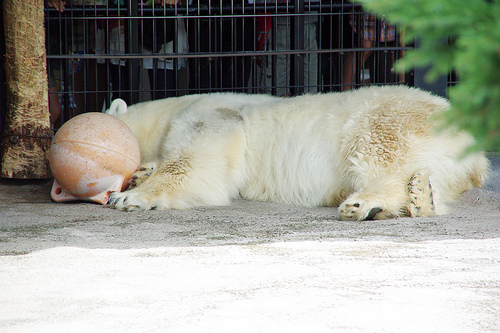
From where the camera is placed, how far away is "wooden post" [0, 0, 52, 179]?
16.3 feet

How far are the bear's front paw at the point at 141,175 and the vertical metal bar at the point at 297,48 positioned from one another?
89.3 inches

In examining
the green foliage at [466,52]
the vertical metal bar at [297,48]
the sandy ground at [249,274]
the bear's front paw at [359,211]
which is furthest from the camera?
the vertical metal bar at [297,48]

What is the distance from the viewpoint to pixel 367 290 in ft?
6.15

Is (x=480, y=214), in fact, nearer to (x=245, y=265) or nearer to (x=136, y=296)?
(x=245, y=265)

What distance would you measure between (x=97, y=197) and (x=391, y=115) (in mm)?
2361

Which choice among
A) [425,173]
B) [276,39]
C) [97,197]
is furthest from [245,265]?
[276,39]

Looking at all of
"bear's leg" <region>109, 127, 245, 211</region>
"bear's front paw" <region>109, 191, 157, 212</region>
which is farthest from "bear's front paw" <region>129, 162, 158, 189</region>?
"bear's front paw" <region>109, 191, 157, 212</region>

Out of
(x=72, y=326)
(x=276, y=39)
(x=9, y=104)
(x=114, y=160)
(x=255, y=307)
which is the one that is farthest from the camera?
(x=276, y=39)

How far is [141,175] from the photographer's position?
4332 mm

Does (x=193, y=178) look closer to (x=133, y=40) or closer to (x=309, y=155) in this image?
(x=309, y=155)

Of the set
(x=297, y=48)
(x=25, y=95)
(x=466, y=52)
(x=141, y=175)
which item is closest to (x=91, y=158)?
(x=141, y=175)

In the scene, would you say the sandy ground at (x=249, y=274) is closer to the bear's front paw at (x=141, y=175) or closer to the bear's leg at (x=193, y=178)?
the bear's leg at (x=193, y=178)

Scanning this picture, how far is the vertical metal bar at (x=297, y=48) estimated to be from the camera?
605 cm

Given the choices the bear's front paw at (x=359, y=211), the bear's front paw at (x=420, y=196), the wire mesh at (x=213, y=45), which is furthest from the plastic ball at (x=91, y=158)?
the bear's front paw at (x=420, y=196)
